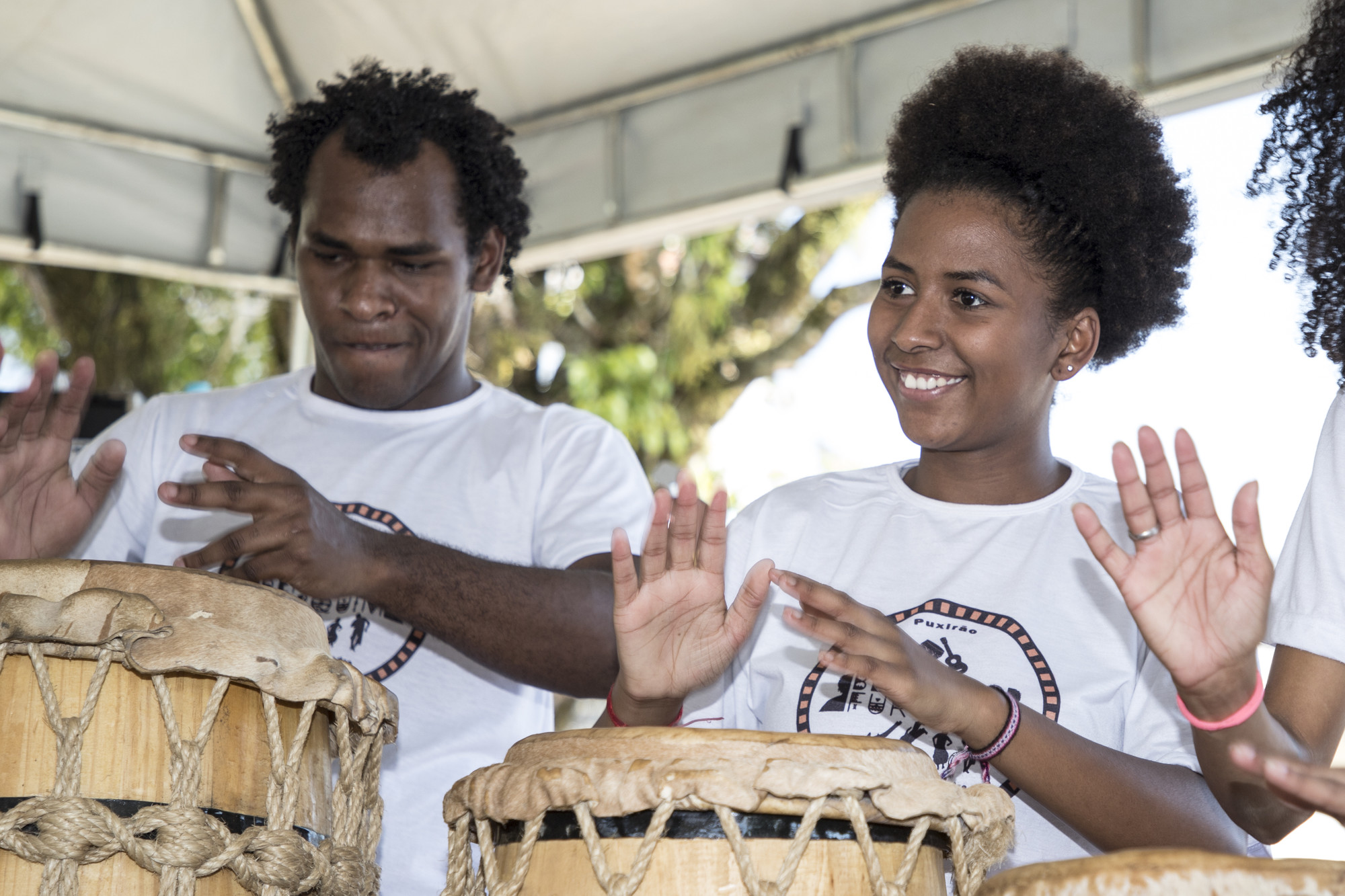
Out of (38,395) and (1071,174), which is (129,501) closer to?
(38,395)

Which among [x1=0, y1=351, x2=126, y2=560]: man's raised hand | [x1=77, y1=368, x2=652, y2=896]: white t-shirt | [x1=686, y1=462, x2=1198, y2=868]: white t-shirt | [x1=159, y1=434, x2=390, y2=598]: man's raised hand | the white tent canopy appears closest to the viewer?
[x1=686, y1=462, x2=1198, y2=868]: white t-shirt

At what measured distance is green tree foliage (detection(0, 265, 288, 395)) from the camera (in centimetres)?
891

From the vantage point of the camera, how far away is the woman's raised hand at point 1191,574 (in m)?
1.48

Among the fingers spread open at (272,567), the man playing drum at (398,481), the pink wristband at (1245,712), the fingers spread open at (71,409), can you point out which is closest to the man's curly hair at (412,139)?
the man playing drum at (398,481)

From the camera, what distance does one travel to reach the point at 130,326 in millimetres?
9062

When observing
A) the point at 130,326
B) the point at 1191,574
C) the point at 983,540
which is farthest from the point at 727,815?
the point at 130,326

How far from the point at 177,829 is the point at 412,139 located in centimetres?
180

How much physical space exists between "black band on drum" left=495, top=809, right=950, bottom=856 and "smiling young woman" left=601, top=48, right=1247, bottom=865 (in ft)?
1.07

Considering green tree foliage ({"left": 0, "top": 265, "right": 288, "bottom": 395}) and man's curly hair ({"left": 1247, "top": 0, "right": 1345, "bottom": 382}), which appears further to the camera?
green tree foliage ({"left": 0, "top": 265, "right": 288, "bottom": 395})

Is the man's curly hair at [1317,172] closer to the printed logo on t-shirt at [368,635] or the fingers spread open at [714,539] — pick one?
the fingers spread open at [714,539]

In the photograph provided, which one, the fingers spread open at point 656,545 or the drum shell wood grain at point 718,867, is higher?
the fingers spread open at point 656,545

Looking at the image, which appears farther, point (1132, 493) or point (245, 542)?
point (245, 542)

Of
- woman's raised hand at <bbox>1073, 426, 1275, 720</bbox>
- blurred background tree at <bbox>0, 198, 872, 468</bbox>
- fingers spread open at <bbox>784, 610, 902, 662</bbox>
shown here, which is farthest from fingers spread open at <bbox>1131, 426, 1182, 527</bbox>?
blurred background tree at <bbox>0, 198, 872, 468</bbox>

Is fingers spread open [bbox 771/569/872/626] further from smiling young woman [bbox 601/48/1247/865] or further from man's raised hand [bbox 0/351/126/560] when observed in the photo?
man's raised hand [bbox 0/351/126/560]
